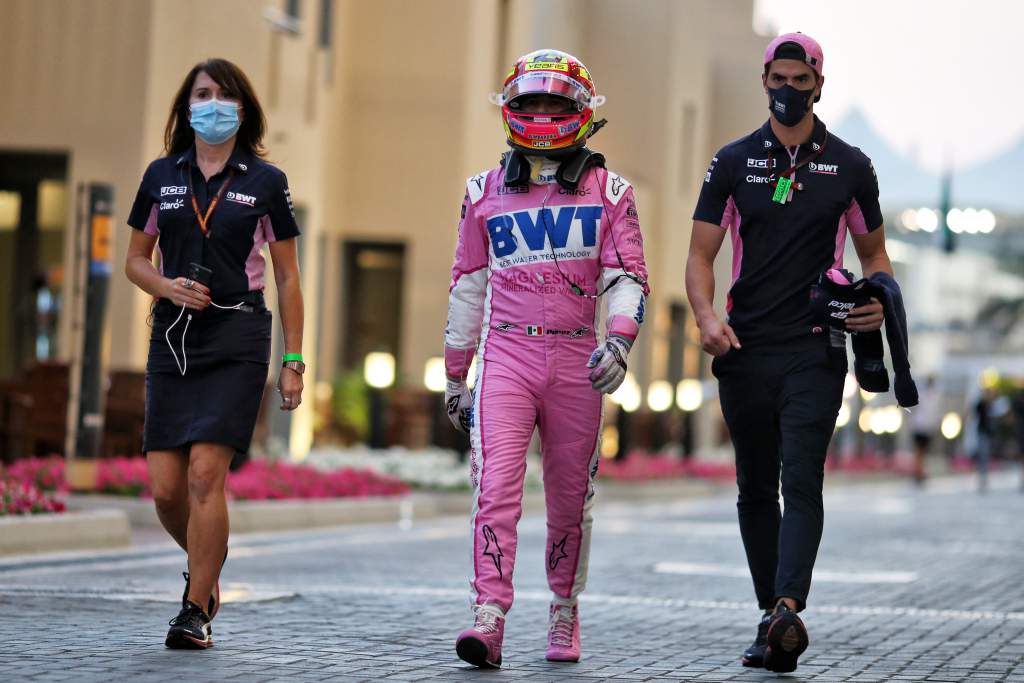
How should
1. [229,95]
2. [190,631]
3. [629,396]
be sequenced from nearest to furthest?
[190,631]
[229,95]
[629,396]

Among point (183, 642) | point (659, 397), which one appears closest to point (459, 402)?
point (183, 642)

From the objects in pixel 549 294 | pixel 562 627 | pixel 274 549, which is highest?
pixel 549 294

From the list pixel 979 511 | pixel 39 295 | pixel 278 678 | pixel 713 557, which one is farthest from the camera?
pixel 979 511

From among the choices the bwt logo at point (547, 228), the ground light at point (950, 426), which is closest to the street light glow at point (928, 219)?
the bwt logo at point (547, 228)

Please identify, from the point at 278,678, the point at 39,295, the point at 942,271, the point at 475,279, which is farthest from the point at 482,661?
the point at 942,271

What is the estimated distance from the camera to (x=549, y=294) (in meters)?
7.47

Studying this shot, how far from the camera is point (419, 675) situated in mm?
6988

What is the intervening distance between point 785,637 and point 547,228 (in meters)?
1.66

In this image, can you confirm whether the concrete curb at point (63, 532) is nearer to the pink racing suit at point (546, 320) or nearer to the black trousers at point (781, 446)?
the pink racing suit at point (546, 320)

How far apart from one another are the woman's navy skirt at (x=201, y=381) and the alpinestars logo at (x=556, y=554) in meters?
1.19

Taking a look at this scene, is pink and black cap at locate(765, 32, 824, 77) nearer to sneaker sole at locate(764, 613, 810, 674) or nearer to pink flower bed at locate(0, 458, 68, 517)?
sneaker sole at locate(764, 613, 810, 674)

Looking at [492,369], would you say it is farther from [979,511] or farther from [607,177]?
[979,511]

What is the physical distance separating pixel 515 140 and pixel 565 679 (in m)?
1.91

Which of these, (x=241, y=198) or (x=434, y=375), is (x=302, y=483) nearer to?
(x=241, y=198)
